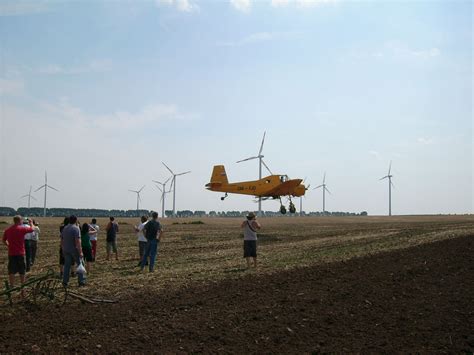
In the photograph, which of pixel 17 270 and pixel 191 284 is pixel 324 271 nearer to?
pixel 191 284

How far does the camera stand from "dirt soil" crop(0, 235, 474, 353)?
27.7ft

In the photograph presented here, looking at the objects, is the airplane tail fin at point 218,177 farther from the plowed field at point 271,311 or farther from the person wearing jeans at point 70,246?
the person wearing jeans at point 70,246

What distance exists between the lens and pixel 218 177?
1689 inches

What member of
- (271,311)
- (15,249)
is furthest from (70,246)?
(271,311)

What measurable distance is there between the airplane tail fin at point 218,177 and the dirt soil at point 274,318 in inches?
1131

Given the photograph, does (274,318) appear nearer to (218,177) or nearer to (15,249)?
(15,249)

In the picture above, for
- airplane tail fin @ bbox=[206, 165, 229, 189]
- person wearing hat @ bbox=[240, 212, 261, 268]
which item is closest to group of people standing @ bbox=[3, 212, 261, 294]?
person wearing hat @ bbox=[240, 212, 261, 268]

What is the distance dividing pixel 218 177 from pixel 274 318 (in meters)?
33.3

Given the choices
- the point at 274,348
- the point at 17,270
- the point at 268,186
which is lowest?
the point at 274,348

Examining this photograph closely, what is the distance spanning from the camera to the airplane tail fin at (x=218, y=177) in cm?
4234

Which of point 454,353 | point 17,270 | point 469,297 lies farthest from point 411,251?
point 17,270

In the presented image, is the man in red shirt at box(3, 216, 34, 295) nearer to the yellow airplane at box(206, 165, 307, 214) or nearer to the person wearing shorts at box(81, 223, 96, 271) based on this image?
the person wearing shorts at box(81, 223, 96, 271)

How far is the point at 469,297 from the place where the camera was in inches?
429

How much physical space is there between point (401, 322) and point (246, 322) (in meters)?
Result: 2.93
